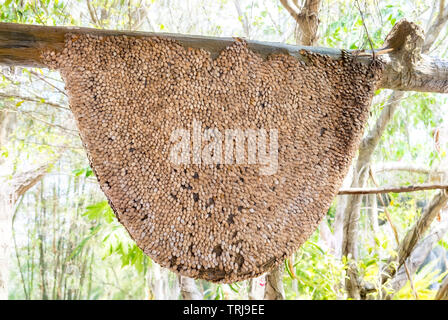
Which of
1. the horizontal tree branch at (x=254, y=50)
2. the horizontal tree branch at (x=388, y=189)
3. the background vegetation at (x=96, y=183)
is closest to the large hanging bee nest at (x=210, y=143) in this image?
the horizontal tree branch at (x=254, y=50)

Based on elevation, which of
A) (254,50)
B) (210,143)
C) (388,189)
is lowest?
(388,189)

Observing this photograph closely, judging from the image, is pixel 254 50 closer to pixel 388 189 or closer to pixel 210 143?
pixel 210 143

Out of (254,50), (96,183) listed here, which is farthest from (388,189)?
(96,183)

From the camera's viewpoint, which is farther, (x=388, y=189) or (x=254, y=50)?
(x=388, y=189)

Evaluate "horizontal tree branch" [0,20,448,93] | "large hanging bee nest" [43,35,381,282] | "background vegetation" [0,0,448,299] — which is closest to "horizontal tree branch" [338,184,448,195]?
"large hanging bee nest" [43,35,381,282]

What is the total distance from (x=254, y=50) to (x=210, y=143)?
36 centimetres

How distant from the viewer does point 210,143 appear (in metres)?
1.33

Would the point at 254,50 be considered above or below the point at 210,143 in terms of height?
above

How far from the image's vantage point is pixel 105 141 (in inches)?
49.6

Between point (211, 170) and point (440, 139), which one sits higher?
point (440, 139)

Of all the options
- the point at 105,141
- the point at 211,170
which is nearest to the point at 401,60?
the point at 211,170

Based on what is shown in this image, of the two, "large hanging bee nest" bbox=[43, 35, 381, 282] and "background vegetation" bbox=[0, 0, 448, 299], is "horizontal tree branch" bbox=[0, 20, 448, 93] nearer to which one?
"large hanging bee nest" bbox=[43, 35, 381, 282]
